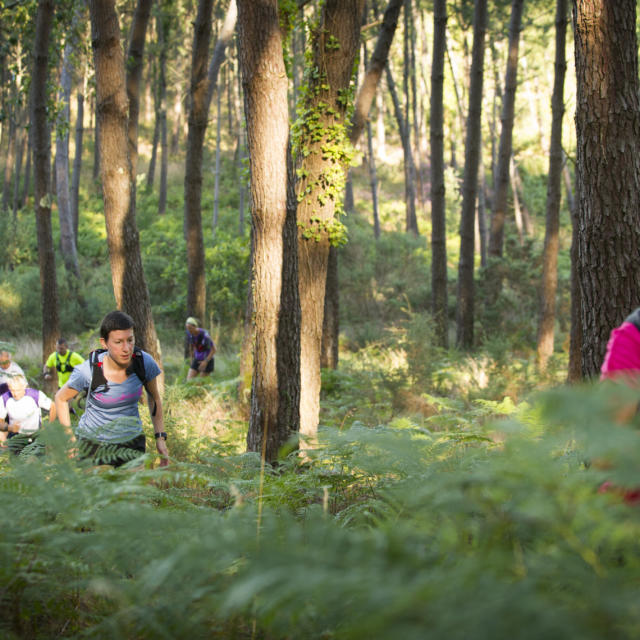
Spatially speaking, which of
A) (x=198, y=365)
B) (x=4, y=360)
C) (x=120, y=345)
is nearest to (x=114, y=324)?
(x=120, y=345)

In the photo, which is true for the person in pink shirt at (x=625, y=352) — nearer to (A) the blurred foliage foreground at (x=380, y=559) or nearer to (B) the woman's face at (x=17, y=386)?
(A) the blurred foliage foreground at (x=380, y=559)

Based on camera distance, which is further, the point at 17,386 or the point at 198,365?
the point at 198,365

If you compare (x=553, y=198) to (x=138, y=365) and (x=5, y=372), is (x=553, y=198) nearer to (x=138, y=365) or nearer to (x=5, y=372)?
(x=5, y=372)

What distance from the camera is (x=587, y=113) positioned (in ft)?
14.9

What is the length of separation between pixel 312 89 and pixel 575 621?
760 centimetres

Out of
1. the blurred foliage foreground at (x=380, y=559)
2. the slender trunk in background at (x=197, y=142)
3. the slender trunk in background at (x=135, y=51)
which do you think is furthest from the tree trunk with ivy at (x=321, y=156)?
the slender trunk in background at (x=197, y=142)

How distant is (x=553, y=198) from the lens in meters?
14.0

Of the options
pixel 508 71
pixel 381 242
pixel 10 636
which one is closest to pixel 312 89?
pixel 10 636

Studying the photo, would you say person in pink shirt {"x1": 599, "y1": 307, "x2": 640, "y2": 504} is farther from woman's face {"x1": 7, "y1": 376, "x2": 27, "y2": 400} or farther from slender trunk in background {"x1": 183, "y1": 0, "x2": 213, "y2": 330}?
slender trunk in background {"x1": 183, "y1": 0, "x2": 213, "y2": 330}

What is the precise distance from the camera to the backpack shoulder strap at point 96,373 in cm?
482

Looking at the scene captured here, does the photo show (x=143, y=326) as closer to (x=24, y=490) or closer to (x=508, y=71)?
(x=24, y=490)

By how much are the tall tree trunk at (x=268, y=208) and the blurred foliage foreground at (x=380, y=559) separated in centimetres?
357

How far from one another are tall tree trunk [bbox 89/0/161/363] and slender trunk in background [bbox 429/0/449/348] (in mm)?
7740

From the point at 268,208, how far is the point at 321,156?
2.08 m
